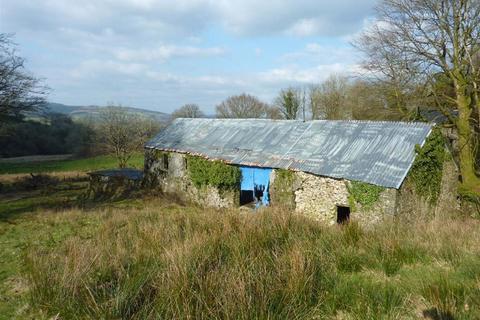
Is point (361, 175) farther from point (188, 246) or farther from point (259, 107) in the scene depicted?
point (259, 107)

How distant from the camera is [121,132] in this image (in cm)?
2970

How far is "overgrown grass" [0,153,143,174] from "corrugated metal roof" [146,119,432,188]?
642 inches

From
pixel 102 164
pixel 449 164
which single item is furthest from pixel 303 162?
pixel 102 164

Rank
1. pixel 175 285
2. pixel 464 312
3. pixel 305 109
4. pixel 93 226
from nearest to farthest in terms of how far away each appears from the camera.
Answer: pixel 464 312
pixel 175 285
pixel 93 226
pixel 305 109

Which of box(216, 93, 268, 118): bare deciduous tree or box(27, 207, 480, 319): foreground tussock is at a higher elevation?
box(216, 93, 268, 118): bare deciduous tree

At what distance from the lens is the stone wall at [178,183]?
57.0ft

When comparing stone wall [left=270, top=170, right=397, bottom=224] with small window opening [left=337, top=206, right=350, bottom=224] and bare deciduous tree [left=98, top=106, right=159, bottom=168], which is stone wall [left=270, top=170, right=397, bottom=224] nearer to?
small window opening [left=337, top=206, right=350, bottom=224]

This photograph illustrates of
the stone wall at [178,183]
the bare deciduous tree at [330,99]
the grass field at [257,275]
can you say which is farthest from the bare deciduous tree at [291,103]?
the grass field at [257,275]

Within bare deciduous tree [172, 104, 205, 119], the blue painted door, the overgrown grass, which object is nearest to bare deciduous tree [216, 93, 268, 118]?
bare deciduous tree [172, 104, 205, 119]

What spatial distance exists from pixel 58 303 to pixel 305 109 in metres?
39.2

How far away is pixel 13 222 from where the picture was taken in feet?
42.0

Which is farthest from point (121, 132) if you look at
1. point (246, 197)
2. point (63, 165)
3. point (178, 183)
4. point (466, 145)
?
point (466, 145)

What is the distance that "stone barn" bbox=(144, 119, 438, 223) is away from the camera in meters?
12.7

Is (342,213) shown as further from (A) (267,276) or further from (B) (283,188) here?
(A) (267,276)
